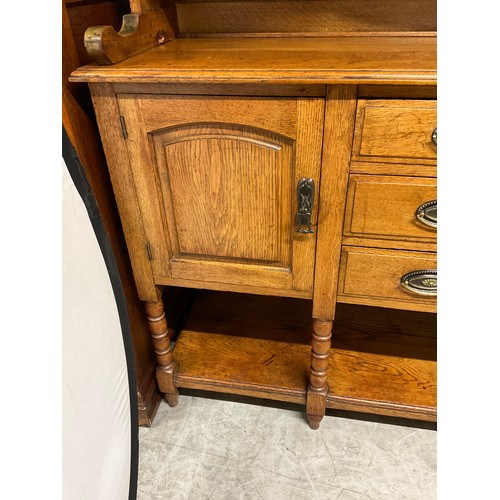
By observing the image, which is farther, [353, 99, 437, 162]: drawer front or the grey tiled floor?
the grey tiled floor

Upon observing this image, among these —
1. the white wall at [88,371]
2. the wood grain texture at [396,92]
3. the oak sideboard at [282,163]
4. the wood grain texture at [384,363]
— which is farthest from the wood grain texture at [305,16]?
the wood grain texture at [384,363]

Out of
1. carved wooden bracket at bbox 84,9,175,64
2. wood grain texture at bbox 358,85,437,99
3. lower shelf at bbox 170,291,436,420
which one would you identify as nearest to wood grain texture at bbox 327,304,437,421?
lower shelf at bbox 170,291,436,420

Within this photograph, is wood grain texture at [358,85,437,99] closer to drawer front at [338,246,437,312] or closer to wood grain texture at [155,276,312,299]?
drawer front at [338,246,437,312]

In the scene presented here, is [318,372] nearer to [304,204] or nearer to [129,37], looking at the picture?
[304,204]

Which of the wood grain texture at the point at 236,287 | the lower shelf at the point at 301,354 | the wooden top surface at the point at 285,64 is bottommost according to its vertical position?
the lower shelf at the point at 301,354

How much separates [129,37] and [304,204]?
44 cm

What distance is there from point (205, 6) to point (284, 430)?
1079mm

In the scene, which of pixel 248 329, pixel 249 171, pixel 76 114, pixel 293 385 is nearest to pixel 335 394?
pixel 293 385

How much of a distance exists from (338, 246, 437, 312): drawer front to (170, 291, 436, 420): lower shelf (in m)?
0.31

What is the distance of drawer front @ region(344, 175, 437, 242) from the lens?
70 cm

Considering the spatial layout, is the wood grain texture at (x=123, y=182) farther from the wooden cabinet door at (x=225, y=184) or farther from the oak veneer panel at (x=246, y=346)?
the oak veneer panel at (x=246, y=346)

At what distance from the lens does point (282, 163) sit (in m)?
0.72

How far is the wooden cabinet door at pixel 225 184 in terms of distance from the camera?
687 millimetres

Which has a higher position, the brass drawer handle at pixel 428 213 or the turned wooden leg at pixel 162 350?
the brass drawer handle at pixel 428 213
